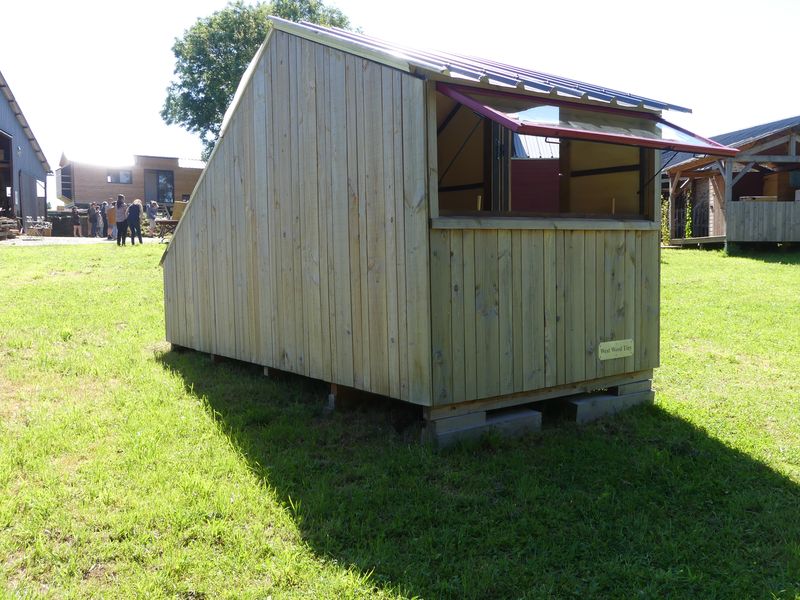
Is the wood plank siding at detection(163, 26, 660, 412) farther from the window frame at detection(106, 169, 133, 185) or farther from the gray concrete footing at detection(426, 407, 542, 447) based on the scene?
the window frame at detection(106, 169, 133, 185)

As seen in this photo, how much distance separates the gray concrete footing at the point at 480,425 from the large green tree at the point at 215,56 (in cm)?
4318

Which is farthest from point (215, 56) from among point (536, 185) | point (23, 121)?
point (536, 185)

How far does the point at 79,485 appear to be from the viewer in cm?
424

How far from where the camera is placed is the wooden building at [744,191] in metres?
19.7

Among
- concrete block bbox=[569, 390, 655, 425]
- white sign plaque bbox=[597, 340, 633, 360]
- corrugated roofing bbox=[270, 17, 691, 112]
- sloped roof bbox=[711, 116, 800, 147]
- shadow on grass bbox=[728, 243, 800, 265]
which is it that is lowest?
concrete block bbox=[569, 390, 655, 425]

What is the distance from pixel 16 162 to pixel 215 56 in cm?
1656

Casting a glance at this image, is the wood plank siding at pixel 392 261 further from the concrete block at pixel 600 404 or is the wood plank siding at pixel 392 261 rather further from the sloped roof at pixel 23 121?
the sloped roof at pixel 23 121

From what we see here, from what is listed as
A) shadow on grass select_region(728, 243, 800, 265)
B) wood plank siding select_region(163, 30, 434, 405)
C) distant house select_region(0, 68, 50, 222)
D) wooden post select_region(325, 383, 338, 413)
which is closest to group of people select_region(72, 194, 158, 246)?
distant house select_region(0, 68, 50, 222)

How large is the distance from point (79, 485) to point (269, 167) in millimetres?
3014

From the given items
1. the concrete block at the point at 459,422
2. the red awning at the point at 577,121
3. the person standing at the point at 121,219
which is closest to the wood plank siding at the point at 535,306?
the concrete block at the point at 459,422

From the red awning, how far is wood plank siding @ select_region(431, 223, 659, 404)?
0.82 meters

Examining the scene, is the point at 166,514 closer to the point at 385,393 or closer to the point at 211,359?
the point at 385,393

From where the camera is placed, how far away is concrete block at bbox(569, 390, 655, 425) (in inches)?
218

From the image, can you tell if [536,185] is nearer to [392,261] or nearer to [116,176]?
[392,261]
